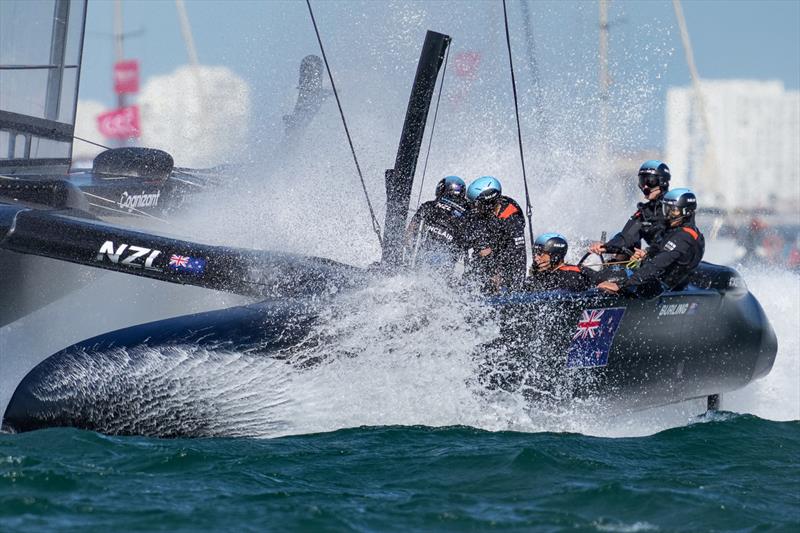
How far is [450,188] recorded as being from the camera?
23.6 ft

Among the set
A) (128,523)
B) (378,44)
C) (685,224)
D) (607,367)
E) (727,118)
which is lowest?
(128,523)

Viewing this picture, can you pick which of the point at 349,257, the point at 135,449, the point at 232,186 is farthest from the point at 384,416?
the point at 232,186

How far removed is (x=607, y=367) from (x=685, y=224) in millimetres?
1113

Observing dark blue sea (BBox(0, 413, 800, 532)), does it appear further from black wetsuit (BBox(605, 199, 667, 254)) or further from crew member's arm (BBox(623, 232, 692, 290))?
black wetsuit (BBox(605, 199, 667, 254))

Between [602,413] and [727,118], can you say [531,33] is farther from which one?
[727,118]

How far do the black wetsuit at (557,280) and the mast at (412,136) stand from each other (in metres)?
0.73

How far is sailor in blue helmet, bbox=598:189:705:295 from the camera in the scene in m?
6.23

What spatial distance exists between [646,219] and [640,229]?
0.23ft

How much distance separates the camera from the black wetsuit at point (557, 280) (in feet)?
20.4

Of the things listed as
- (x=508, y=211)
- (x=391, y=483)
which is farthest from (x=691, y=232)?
(x=391, y=483)

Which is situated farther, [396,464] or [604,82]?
[604,82]

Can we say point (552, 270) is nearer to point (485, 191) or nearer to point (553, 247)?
point (553, 247)

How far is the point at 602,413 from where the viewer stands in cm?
599

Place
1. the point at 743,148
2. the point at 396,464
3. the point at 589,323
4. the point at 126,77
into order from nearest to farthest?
the point at 396,464, the point at 589,323, the point at 126,77, the point at 743,148
